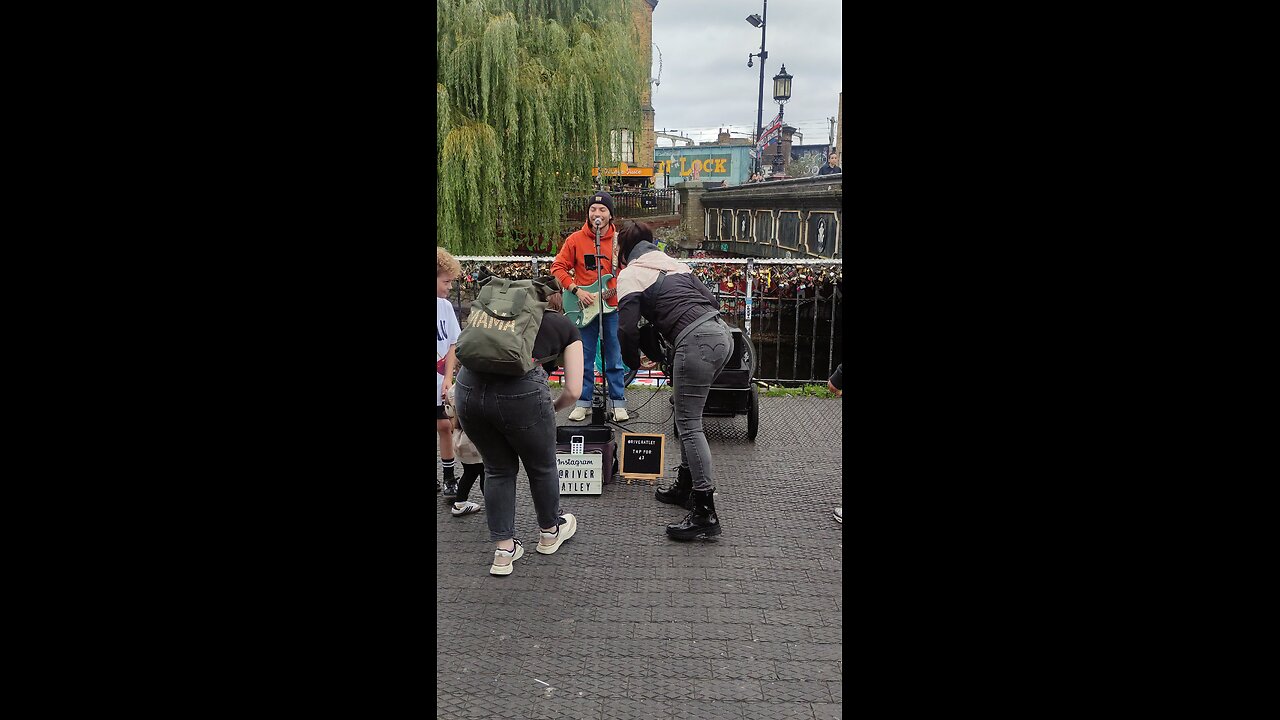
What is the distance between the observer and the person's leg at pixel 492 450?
4.00 metres

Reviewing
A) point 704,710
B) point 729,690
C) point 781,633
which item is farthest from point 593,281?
point 704,710

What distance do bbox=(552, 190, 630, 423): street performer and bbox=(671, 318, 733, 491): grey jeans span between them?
68.4 inches

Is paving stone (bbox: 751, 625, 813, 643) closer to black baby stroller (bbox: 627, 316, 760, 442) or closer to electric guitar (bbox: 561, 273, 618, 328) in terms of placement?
black baby stroller (bbox: 627, 316, 760, 442)

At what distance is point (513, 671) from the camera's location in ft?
11.3

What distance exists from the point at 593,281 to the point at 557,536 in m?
2.91

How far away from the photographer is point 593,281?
7066mm

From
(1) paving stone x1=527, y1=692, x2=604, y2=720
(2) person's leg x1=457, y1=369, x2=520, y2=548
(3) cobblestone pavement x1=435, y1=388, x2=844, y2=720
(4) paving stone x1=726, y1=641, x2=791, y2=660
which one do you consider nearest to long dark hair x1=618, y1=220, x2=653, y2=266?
(2) person's leg x1=457, y1=369, x2=520, y2=548

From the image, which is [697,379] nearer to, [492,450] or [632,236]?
[632,236]

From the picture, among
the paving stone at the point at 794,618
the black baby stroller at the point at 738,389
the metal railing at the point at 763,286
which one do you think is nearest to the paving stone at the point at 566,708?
Result: the paving stone at the point at 794,618

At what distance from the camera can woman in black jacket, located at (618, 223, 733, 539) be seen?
4664mm

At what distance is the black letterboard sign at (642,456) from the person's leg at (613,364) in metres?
1.32

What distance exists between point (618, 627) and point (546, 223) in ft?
36.3
